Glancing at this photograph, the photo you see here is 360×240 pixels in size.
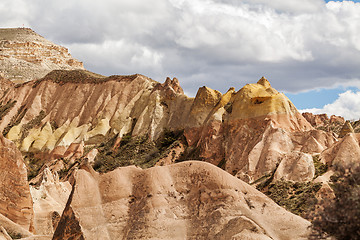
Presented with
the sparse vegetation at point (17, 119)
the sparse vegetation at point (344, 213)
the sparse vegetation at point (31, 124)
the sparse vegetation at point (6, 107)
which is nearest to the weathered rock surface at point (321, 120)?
the sparse vegetation at point (31, 124)

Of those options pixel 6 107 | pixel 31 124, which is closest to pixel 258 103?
pixel 31 124

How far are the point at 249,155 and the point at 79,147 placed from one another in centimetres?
3039

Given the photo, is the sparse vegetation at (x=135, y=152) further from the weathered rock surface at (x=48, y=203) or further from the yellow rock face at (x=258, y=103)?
the weathered rock surface at (x=48, y=203)

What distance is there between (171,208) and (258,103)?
2931 centimetres

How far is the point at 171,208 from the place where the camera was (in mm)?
24344

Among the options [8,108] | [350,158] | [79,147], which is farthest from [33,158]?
[350,158]

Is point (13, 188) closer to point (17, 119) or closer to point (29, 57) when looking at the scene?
point (17, 119)

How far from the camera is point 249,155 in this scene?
4506 centimetres

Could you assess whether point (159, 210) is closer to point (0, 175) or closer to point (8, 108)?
point (0, 175)

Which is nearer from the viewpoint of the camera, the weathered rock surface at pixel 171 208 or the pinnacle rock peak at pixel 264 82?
the weathered rock surface at pixel 171 208

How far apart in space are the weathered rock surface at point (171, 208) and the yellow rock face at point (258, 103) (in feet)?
86.6

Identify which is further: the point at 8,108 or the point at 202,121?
the point at 8,108

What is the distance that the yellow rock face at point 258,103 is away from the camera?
50.4 meters

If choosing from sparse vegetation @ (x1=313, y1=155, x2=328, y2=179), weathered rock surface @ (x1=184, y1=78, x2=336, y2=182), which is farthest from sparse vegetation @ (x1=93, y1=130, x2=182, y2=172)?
sparse vegetation @ (x1=313, y1=155, x2=328, y2=179)
